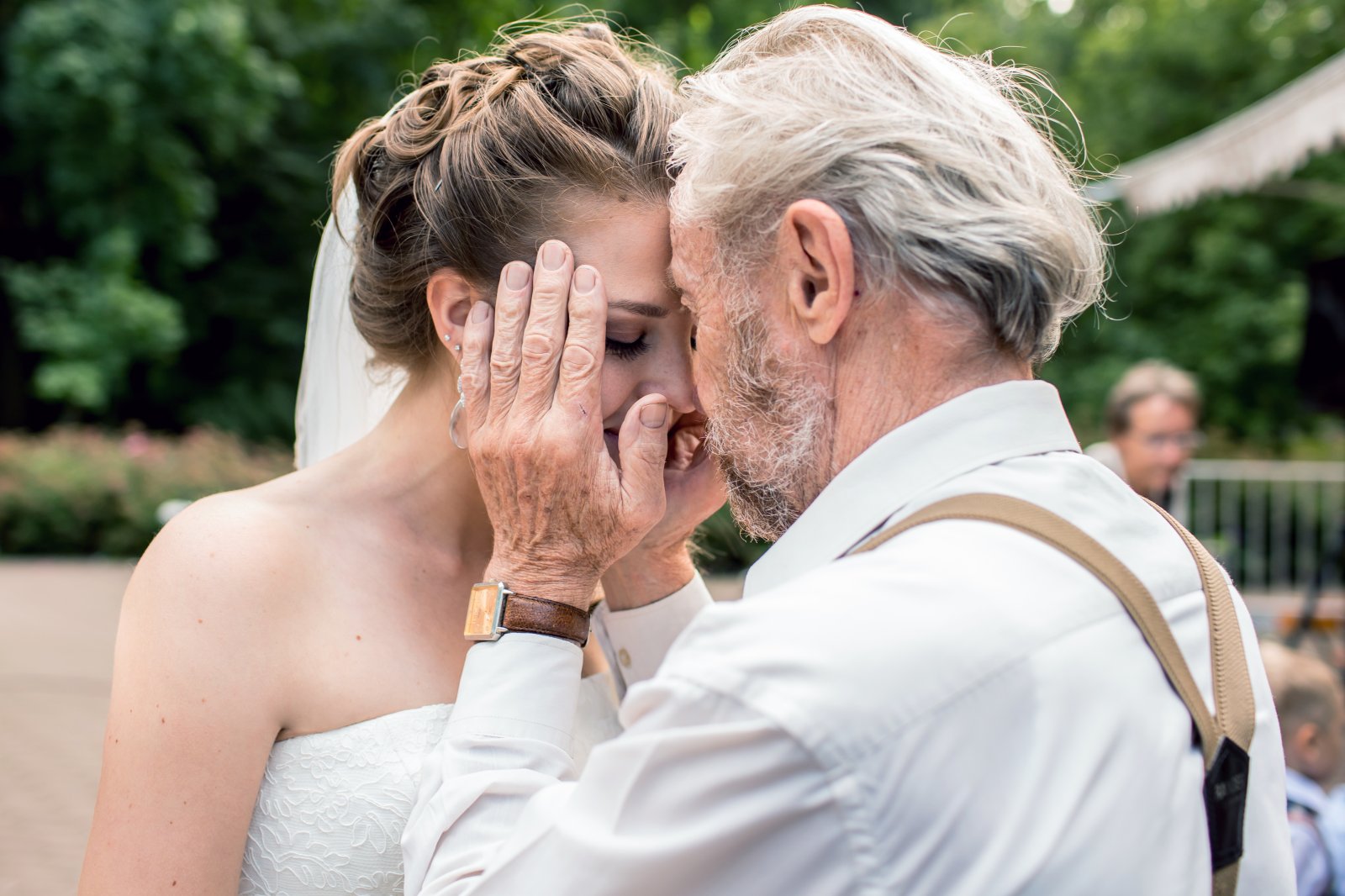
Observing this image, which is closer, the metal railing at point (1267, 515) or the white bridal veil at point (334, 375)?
the white bridal veil at point (334, 375)

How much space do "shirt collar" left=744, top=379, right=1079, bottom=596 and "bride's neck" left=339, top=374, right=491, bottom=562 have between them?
3.14 feet

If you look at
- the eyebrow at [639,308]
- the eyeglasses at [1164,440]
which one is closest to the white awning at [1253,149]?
the eyeglasses at [1164,440]

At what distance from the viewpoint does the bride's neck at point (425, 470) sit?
218cm

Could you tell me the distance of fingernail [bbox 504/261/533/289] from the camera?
1.93m

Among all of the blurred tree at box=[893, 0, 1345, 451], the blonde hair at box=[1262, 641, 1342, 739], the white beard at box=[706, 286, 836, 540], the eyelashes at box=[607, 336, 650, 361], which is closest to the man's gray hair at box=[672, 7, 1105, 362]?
the white beard at box=[706, 286, 836, 540]

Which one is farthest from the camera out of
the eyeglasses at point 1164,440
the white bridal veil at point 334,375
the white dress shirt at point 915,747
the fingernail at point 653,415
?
the eyeglasses at point 1164,440

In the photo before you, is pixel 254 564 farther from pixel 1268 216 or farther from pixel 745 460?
pixel 1268 216

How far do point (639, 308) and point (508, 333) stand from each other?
0.77ft

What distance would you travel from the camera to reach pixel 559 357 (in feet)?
6.00

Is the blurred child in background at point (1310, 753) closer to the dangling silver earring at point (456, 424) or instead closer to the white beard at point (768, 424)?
the white beard at point (768, 424)

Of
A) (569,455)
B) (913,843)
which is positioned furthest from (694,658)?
(569,455)

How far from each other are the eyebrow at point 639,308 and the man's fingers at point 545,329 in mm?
90

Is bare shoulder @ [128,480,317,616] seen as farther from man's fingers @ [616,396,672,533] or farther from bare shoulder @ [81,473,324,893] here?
man's fingers @ [616,396,672,533]

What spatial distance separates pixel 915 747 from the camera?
1.09 metres
